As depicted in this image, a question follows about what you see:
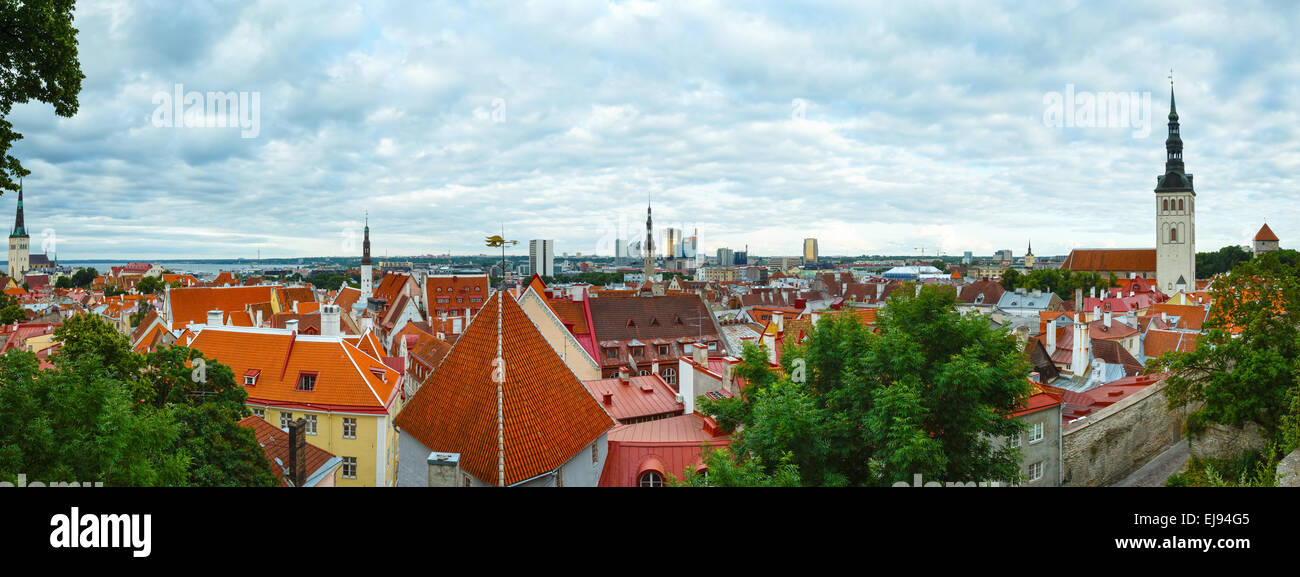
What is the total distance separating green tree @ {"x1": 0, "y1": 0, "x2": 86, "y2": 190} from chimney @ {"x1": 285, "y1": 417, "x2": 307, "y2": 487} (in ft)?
29.5

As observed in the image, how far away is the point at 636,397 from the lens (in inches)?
1073

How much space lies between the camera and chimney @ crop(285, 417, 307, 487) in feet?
63.2

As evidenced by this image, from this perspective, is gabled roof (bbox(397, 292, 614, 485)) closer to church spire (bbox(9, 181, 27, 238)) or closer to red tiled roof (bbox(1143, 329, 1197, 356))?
red tiled roof (bbox(1143, 329, 1197, 356))

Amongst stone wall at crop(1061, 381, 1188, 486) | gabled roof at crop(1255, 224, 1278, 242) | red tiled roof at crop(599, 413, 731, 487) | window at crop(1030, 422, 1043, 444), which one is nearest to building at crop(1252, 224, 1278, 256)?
gabled roof at crop(1255, 224, 1278, 242)

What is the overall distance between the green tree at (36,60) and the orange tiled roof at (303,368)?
14913 millimetres

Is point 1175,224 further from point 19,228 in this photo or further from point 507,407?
point 19,228

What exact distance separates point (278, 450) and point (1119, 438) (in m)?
28.8

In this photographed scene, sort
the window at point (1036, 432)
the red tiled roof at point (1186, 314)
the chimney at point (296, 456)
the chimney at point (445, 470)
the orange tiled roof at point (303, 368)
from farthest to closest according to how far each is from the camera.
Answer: the red tiled roof at point (1186, 314)
the orange tiled roof at point (303, 368)
the window at point (1036, 432)
the chimney at point (296, 456)
the chimney at point (445, 470)

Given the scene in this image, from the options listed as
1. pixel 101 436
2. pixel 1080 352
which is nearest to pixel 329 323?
pixel 101 436

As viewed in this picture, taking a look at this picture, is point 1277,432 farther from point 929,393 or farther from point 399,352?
point 399,352

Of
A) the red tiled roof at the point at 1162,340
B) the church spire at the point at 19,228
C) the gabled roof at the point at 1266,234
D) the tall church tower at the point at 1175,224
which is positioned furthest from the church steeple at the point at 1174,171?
the church spire at the point at 19,228

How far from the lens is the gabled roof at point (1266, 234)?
5027 inches

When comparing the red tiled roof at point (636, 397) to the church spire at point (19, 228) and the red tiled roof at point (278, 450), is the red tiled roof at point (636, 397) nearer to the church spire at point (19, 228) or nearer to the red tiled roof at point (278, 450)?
the red tiled roof at point (278, 450)
